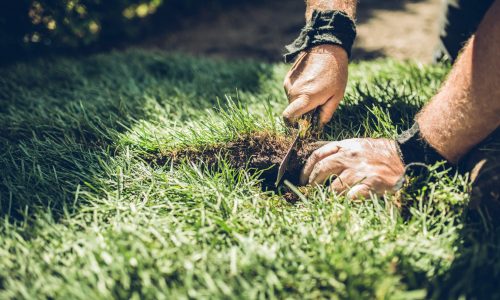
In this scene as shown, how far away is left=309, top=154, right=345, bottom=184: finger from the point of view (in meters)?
1.78

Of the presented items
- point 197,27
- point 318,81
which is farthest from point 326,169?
point 197,27

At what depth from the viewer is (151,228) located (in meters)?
1.51

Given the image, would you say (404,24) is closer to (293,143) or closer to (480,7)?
(480,7)

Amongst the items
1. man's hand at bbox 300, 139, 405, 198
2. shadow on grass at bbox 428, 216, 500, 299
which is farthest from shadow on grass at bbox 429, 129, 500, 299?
man's hand at bbox 300, 139, 405, 198

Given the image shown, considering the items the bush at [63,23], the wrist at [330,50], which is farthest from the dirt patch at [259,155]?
the bush at [63,23]

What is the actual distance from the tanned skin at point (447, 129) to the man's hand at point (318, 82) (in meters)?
0.05

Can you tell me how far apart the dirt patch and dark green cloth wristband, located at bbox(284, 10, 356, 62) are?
19.1 inches

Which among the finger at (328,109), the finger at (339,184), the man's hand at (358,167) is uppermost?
the finger at (328,109)

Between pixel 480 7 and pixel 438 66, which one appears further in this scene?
pixel 438 66

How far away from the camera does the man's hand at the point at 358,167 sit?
66.7 inches

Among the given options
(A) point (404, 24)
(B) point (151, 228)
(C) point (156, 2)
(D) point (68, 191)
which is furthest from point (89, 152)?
(A) point (404, 24)

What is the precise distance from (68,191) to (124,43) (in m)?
3.03

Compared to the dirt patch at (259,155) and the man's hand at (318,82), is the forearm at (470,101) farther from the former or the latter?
the dirt patch at (259,155)

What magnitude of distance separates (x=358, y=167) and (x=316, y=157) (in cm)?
20
